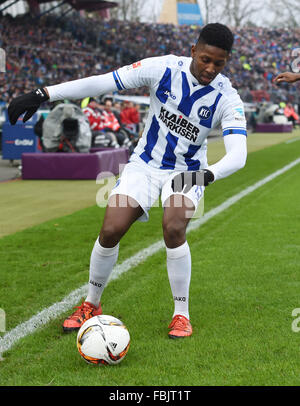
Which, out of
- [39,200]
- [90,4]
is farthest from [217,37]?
[90,4]

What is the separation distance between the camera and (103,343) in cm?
369

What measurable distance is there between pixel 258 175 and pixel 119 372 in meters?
11.6

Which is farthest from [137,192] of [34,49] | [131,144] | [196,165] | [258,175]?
[34,49]

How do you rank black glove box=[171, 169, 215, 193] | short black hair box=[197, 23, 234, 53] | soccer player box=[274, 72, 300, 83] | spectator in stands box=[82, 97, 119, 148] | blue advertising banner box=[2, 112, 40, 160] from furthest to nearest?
blue advertising banner box=[2, 112, 40, 160] → spectator in stands box=[82, 97, 119, 148] → soccer player box=[274, 72, 300, 83] → short black hair box=[197, 23, 234, 53] → black glove box=[171, 169, 215, 193]

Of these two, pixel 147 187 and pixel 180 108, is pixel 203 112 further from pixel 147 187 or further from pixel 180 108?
pixel 147 187

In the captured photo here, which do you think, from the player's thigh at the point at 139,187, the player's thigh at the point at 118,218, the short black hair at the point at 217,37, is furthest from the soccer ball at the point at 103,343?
the short black hair at the point at 217,37

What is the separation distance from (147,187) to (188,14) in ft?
214

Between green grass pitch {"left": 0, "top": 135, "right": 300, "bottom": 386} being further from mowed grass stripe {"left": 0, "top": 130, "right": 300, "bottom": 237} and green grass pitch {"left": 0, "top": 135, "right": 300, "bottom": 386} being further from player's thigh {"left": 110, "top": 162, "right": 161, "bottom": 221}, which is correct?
player's thigh {"left": 110, "top": 162, "right": 161, "bottom": 221}

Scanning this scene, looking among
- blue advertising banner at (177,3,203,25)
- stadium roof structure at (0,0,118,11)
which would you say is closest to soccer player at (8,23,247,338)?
stadium roof structure at (0,0,118,11)

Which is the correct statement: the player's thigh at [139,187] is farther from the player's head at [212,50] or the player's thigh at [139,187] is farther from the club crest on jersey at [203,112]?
the player's head at [212,50]

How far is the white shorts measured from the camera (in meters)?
A: 4.30

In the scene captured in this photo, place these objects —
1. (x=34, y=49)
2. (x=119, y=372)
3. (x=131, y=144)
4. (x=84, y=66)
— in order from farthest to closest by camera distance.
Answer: (x=84, y=66) < (x=34, y=49) < (x=131, y=144) < (x=119, y=372)

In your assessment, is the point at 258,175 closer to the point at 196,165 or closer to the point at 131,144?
the point at 131,144

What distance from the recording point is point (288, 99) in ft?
159
